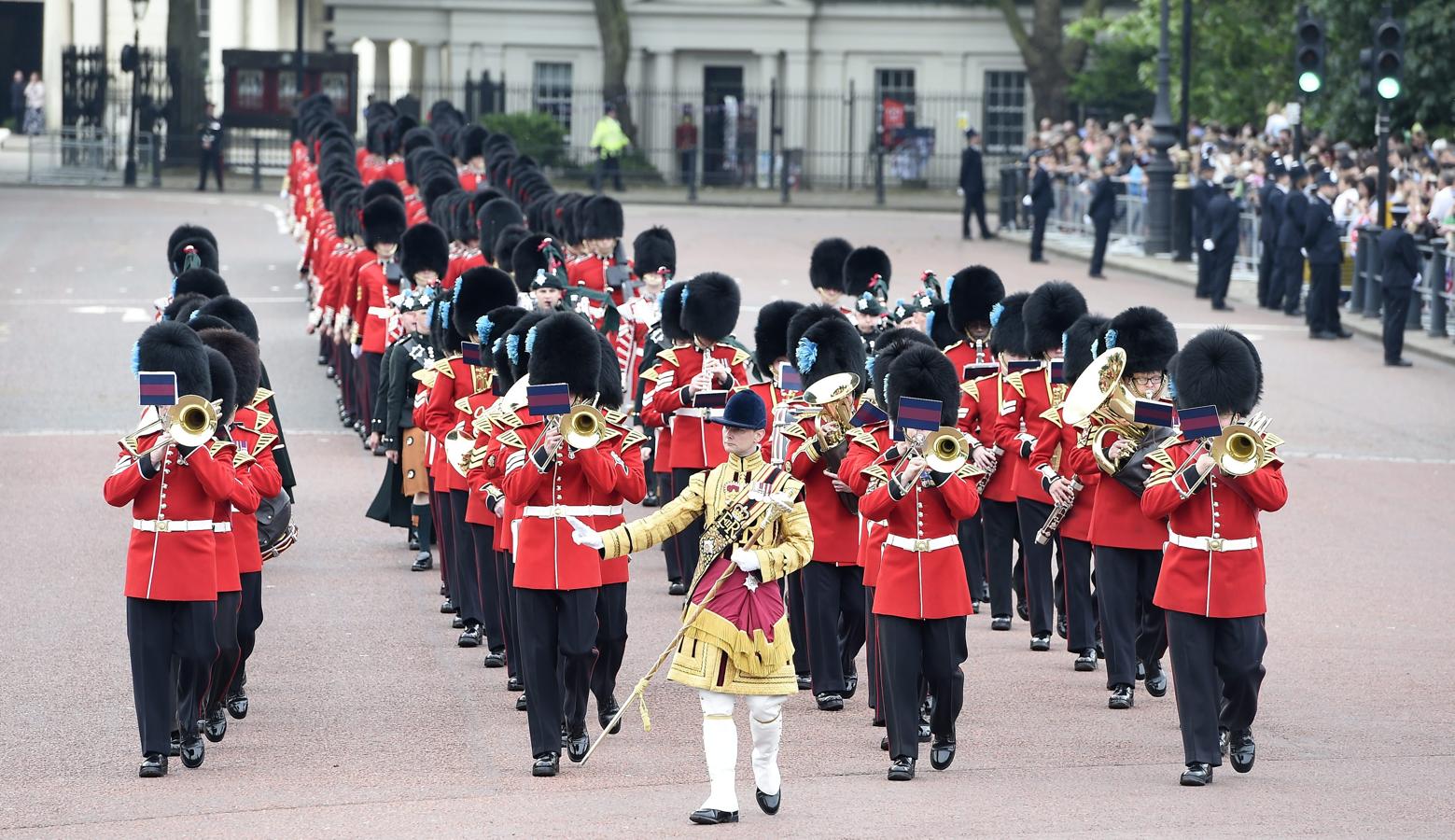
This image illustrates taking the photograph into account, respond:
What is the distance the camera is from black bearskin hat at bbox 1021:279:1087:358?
947 cm

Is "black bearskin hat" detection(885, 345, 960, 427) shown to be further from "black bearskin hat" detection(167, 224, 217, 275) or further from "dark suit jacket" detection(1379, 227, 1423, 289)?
"dark suit jacket" detection(1379, 227, 1423, 289)

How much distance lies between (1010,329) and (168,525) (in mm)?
3710

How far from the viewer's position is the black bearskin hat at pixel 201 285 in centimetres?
1091

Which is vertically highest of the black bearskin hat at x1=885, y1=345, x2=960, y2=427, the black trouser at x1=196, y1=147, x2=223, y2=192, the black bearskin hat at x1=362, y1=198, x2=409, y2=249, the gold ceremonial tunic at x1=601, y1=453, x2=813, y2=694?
the black trouser at x1=196, y1=147, x2=223, y2=192

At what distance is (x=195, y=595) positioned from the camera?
24.4 feet

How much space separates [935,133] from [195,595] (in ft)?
113

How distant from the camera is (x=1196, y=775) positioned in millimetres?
7367

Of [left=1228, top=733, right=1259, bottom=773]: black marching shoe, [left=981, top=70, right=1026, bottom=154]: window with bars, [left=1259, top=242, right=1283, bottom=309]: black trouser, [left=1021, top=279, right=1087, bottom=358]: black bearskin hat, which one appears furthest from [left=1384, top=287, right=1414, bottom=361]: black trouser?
[left=981, top=70, right=1026, bottom=154]: window with bars

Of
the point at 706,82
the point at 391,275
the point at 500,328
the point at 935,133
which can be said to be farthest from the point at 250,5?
the point at 500,328

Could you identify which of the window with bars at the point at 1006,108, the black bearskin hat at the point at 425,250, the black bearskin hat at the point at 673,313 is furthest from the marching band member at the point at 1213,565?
the window with bars at the point at 1006,108

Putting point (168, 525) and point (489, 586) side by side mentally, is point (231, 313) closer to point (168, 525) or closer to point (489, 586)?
point (489, 586)

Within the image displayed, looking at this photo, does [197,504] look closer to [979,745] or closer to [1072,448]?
[979,745]

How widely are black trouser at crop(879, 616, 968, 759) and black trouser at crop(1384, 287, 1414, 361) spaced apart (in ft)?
39.6

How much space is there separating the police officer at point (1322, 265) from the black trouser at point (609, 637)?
13.7m
